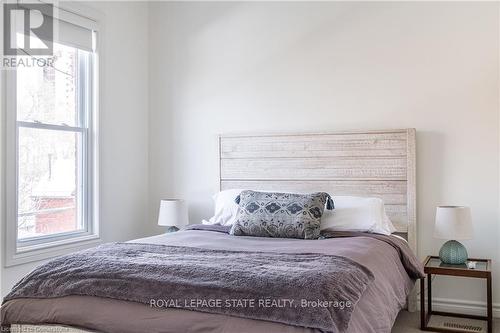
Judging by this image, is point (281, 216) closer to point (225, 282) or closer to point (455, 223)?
point (455, 223)

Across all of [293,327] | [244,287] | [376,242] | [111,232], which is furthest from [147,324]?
[111,232]

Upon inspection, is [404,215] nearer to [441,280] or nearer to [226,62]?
[441,280]

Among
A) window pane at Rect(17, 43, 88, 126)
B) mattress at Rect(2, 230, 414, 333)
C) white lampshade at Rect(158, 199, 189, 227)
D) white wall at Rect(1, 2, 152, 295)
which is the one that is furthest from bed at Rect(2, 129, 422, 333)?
window pane at Rect(17, 43, 88, 126)

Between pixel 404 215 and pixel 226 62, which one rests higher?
pixel 226 62

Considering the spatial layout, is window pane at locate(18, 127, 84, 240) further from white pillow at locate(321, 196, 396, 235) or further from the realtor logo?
white pillow at locate(321, 196, 396, 235)

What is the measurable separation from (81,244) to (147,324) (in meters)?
2.14

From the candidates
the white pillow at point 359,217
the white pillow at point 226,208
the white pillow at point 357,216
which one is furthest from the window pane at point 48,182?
the white pillow at point 359,217

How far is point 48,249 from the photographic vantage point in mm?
3520

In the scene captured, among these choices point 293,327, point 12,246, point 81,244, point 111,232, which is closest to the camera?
point 293,327

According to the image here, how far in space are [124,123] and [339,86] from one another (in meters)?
1.89

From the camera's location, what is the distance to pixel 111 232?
4172 mm

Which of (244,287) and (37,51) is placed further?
(37,51)

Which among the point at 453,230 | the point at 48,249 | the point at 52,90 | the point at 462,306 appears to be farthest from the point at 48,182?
the point at 462,306

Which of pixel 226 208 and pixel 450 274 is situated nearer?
pixel 450 274
